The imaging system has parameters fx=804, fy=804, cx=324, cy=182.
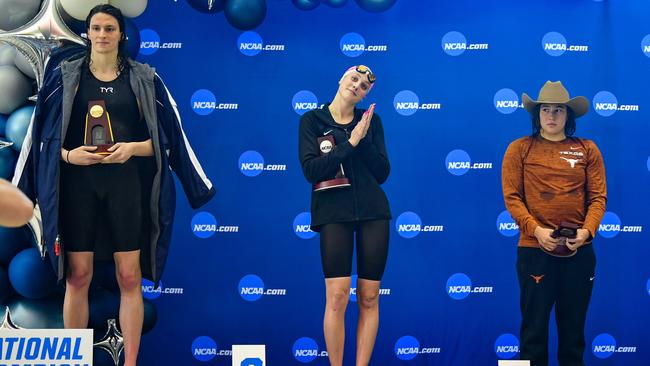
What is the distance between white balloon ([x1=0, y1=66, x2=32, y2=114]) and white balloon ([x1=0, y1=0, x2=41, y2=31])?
0.22m

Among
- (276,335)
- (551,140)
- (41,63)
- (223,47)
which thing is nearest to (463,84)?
(551,140)

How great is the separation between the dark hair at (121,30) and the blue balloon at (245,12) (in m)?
0.85

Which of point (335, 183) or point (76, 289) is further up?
point (335, 183)

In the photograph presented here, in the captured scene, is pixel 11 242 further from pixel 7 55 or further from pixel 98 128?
pixel 7 55

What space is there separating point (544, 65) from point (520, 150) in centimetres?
98

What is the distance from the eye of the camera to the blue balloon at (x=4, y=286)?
13.1ft

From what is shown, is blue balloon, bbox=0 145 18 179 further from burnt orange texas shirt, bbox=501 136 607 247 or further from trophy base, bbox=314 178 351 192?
burnt orange texas shirt, bbox=501 136 607 247

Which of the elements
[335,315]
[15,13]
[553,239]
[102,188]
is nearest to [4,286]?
[102,188]

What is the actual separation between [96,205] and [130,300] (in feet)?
1.65

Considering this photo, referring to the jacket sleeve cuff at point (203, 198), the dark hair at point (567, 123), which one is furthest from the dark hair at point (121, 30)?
the dark hair at point (567, 123)

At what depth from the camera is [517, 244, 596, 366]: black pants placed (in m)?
4.19

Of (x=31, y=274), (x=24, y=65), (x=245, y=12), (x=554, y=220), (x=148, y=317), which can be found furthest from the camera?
(x=245, y=12)

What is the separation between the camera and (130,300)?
397 cm

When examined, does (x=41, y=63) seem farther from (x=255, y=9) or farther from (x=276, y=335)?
(x=276, y=335)
